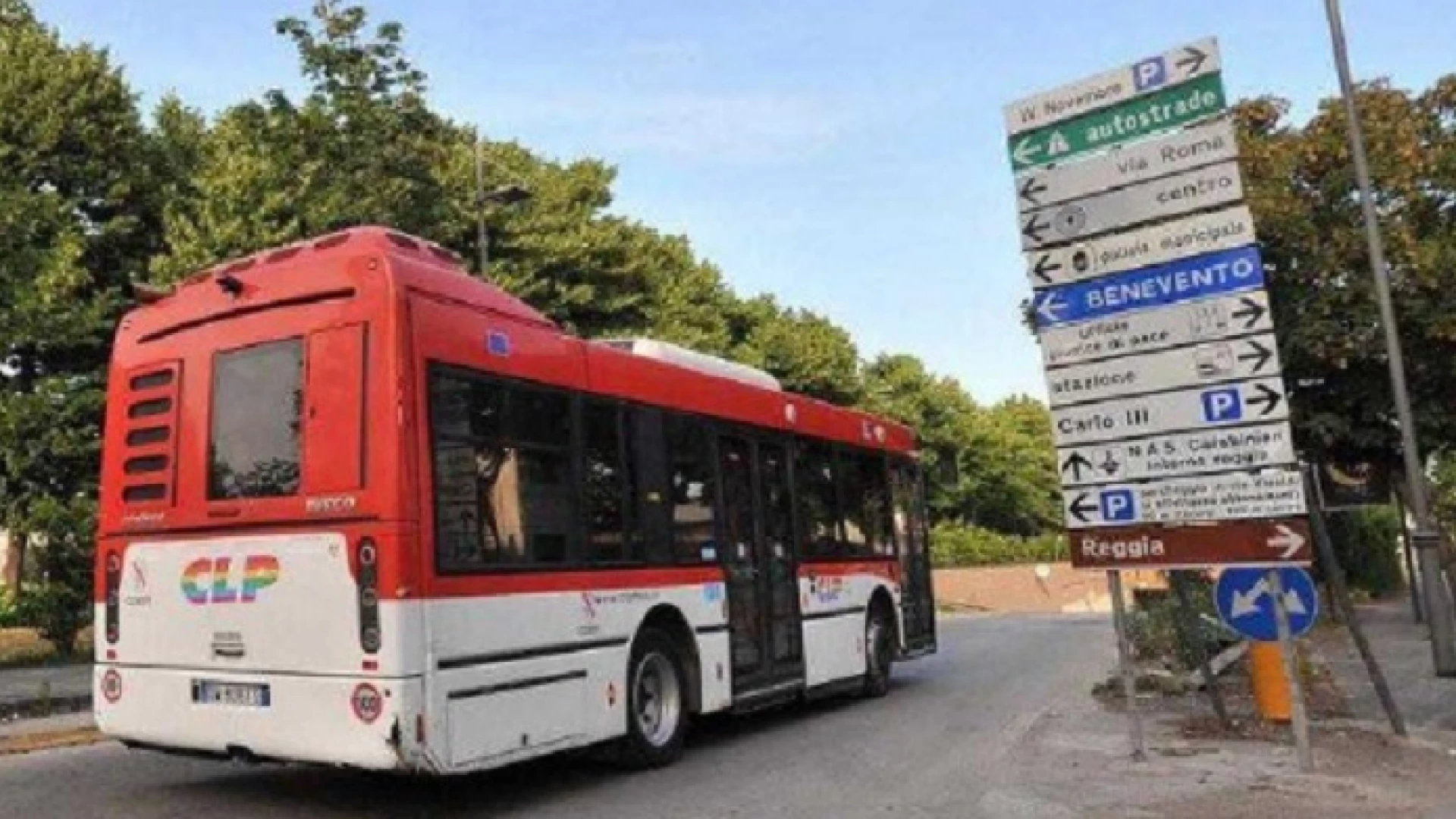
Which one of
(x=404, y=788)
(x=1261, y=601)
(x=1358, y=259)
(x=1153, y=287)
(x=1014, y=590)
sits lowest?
(x=404, y=788)

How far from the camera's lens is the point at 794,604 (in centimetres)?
1225

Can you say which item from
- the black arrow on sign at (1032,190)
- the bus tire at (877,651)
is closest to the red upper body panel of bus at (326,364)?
the black arrow on sign at (1032,190)

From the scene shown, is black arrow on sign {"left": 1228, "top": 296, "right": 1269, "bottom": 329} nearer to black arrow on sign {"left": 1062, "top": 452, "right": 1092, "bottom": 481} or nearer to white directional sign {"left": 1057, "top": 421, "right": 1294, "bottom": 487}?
white directional sign {"left": 1057, "top": 421, "right": 1294, "bottom": 487}

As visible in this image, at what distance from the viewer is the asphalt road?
8.19 meters

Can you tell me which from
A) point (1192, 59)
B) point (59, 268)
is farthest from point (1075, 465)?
point (59, 268)

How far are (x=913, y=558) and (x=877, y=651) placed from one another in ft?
→ 5.26

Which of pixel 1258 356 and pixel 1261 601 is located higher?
pixel 1258 356

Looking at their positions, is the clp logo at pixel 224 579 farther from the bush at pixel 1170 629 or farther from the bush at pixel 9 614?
the bush at pixel 9 614

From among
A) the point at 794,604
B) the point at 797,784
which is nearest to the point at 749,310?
the point at 794,604

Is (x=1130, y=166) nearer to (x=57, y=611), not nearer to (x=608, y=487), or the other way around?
(x=608, y=487)

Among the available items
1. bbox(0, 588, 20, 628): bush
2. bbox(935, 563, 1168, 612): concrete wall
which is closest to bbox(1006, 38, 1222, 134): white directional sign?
bbox(0, 588, 20, 628): bush

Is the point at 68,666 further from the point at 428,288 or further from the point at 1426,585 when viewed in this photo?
the point at 1426,585

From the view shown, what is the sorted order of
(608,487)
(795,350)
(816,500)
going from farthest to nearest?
1. (795,350)
2. (816,500)
3. (608,487)

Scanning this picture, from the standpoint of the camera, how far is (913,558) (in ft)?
51.2
